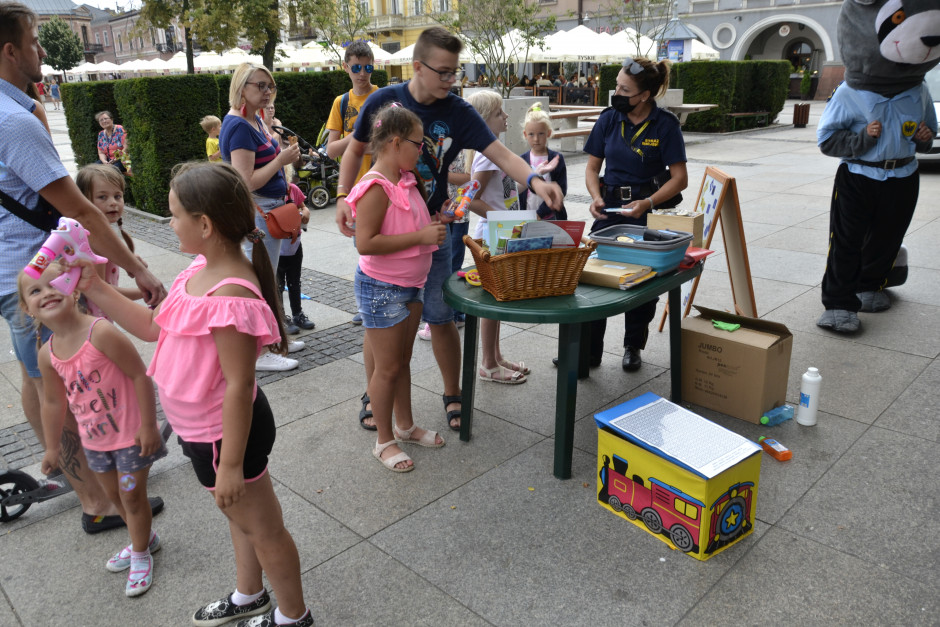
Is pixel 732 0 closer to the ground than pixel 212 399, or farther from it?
farther from it

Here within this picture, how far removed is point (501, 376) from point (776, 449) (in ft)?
5.22

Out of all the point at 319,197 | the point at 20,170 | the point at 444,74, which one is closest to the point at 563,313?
the point at 444,74

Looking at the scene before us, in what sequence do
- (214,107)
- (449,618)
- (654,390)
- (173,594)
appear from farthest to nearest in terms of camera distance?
1. (214,107)
2. (654,390)
3. (173,594)
4. (449,618)

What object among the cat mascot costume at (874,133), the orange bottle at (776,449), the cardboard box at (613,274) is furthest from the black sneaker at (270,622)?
the cat mascot costume at (874,133)

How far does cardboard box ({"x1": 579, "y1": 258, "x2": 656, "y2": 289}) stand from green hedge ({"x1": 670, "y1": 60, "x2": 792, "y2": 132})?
17.2 meters

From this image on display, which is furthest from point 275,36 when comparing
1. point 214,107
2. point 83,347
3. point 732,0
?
point 732,0

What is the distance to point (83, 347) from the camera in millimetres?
2363

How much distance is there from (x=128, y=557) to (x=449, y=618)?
1.29 meters

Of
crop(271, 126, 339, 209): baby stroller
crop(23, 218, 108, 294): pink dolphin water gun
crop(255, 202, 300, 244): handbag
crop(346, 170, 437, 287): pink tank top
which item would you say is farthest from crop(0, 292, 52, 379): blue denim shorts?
crop(271, 126, 339, 209): baby stroller

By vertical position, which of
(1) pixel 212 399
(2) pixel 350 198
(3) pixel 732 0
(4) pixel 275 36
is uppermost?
(3) pixel 732 0

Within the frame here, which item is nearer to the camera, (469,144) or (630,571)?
(630,571)

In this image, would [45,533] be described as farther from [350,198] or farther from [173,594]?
[350,198]

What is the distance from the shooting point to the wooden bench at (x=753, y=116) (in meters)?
19.1

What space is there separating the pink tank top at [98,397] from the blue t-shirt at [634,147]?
9.30 ft
